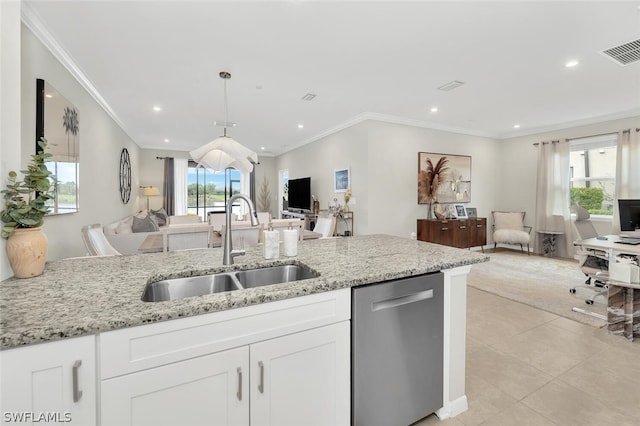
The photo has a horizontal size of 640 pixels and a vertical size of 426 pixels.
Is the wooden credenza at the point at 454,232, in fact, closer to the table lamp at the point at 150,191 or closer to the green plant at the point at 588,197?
the green plant at the point at 588,197

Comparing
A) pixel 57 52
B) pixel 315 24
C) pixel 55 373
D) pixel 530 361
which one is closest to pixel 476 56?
pixel 315 24

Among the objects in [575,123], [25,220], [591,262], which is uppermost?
[575,123]

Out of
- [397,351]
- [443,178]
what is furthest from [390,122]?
[397,351]

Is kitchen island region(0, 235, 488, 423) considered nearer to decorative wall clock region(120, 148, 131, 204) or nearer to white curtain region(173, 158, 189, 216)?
decorative wall clock region(120, 148, 131, 204)

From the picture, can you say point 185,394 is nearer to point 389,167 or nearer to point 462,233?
point 389,167

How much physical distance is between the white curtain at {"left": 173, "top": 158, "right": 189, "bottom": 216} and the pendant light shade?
5.14m

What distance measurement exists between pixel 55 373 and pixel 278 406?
0.76m

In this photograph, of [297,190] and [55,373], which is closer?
[55,373]

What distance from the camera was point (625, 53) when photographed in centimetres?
289

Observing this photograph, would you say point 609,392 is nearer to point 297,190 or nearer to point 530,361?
point 530,361

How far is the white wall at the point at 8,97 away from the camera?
1.23 m

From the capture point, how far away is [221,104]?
4496 millimetres

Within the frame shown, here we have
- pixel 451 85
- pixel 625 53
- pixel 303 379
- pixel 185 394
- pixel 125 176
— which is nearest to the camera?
pixel 185 394

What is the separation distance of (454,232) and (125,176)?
6.84 meters
